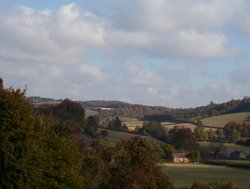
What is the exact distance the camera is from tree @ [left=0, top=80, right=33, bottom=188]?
2842 centimetres

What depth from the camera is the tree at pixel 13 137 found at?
28422mm

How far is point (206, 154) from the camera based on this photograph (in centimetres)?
11794

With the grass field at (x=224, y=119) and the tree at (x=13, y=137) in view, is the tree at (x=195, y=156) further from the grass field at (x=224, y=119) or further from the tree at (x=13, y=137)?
the tree at (x=13, y=137)

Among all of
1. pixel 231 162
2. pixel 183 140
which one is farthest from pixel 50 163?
pixel 183 140

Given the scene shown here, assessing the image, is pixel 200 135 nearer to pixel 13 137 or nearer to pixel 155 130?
pixel 155 130

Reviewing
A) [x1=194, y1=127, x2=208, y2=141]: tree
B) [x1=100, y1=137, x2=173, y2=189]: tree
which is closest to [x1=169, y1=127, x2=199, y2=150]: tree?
[x1=194, y1=127, x2=208, y2=141]: tree

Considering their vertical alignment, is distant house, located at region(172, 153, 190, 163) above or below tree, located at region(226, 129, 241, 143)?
below

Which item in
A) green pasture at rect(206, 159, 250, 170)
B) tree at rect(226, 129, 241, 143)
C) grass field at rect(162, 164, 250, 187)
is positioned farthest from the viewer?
tree at rect(226, 129, 241, 143)

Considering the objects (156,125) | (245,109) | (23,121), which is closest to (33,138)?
(23,121)

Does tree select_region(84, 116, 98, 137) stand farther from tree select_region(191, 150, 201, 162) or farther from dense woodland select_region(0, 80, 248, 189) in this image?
dense woodland select_region(0, 80, 248, 189)

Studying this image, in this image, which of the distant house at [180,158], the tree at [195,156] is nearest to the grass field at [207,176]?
the distant house at [180,158]

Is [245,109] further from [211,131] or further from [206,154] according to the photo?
[206,154]

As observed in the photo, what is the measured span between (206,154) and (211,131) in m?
22.9

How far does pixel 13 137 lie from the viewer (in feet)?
95.0
